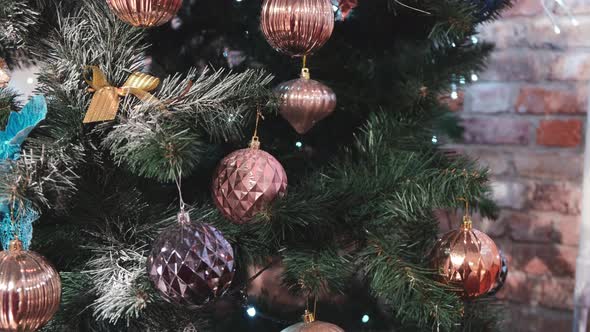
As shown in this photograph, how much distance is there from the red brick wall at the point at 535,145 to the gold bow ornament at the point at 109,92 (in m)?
0.76

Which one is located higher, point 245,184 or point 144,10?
point 144,10

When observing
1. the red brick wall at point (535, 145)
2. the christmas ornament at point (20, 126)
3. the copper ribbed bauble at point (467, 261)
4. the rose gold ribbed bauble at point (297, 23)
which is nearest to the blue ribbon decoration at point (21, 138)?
the christmas ornament at point (20, 126)

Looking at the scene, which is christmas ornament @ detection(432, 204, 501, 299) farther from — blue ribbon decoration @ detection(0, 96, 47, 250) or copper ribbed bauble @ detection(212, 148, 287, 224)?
blue ribbon decoration @ detection(0, 96, 47, 250)

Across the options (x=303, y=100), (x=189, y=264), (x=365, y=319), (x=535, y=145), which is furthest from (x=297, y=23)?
Result: (x=535, y=145)

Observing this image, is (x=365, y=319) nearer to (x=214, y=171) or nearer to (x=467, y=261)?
(x=467, y=261)

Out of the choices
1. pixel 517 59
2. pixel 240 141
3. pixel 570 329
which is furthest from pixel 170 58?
pixel 570 329

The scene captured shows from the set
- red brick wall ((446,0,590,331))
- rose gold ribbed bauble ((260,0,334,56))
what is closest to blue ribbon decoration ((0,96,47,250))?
rose gold ribbed bauble ((260,0,334,56))

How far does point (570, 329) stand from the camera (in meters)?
1.08

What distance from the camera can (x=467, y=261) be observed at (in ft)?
2.14

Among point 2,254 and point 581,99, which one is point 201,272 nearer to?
point 2,254

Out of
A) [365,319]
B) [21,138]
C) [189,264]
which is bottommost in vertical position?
[365,319]

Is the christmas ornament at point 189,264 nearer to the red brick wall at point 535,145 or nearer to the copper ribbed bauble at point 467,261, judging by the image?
the copper ribbed bauble at point 467,261

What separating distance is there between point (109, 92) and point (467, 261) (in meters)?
0.39

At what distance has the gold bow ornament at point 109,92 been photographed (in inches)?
21.1
